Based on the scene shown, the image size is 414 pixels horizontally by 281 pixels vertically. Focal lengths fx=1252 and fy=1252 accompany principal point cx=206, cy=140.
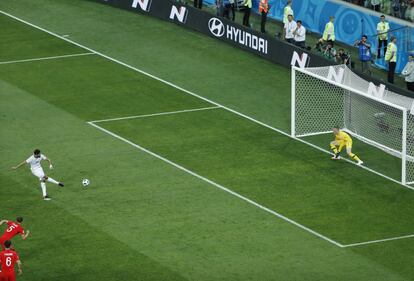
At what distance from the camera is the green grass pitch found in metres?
34.9

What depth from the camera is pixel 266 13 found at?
5688cm

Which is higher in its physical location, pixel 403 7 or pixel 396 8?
pixel 403 7

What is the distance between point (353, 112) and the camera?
46.1 meters

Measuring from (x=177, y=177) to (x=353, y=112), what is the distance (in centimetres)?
826

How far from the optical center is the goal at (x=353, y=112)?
42.2 metres

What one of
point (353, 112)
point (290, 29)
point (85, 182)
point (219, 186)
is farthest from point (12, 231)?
point (290, 29)

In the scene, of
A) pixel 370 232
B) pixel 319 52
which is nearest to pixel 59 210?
pixel 370 232

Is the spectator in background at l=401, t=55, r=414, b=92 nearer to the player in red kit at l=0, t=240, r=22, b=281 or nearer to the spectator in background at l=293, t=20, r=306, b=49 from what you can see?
the spectator in background at l=293, t=20, r=306, b=49

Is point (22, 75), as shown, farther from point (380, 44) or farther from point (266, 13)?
point (380, 44)

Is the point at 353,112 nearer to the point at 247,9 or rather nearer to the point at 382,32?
the point at 382,32

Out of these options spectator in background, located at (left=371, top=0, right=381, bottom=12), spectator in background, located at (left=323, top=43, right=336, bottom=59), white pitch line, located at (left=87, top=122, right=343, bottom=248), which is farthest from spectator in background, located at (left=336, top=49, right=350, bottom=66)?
white pitch line, located at (left=87, top=122, right=343, bottom=248)

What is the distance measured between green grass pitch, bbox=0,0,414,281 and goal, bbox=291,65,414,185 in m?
0.73

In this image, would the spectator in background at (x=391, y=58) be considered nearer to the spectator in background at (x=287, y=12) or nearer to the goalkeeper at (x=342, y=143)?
the spectator in background at (x=287, y=12)

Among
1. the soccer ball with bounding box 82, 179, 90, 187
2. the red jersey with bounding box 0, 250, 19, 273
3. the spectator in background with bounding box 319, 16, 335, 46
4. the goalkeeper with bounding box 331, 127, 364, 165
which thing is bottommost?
the soccer ball with bounding box 82, 179, 90, 187
